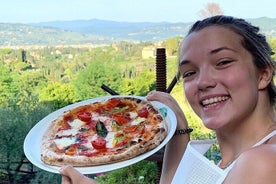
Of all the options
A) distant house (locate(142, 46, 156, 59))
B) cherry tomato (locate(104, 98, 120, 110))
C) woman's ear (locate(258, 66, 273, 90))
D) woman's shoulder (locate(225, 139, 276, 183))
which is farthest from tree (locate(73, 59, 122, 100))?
woman's shoulder (locate(225, 139, 276, 183))

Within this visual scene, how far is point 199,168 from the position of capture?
872mm

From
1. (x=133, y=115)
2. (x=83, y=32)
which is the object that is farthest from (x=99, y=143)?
(x=83, y=32)

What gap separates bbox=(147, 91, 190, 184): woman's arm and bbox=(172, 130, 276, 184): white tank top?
0.26 ft

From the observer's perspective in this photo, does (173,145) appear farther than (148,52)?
No

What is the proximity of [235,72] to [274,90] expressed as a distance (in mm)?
99

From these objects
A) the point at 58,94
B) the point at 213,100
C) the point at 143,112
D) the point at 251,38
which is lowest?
the point at 58,94

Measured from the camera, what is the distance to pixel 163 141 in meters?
0.98

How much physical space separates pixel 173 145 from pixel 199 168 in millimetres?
243

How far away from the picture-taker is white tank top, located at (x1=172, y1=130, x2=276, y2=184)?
770 millimetres

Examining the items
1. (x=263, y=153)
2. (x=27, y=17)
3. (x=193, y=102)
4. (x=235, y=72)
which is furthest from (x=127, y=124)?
(x=27, y=17)

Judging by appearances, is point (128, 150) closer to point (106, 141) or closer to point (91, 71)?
point (106, 141)

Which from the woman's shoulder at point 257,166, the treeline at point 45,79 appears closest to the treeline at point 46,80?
the treeline at point 45,79

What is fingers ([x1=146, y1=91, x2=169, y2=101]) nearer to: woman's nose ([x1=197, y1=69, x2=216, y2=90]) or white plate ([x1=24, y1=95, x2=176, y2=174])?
white plate ([x1=24, y1=95, x2=176, y2=174])

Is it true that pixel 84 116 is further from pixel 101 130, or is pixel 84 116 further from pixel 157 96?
pixel 157 96
